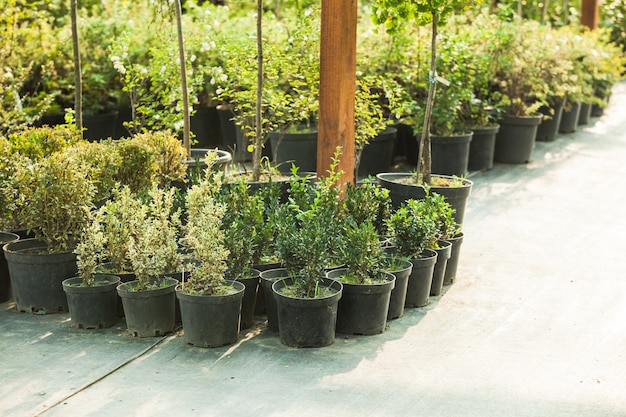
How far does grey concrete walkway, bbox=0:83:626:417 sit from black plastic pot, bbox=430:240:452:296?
7cm

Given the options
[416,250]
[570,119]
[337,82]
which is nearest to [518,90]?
[570,119]

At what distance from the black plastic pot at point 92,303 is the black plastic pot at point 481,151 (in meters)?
5.44

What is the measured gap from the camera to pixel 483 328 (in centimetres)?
493

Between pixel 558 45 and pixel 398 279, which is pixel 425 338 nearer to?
pixel 398 279

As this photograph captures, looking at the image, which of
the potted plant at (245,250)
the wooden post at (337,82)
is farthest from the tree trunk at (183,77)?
the potted plant at (245,250)

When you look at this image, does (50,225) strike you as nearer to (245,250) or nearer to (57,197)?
(57,197)

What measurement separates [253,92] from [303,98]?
42 cm

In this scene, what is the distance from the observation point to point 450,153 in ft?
28.8

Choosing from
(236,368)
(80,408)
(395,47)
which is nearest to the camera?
(80,408)

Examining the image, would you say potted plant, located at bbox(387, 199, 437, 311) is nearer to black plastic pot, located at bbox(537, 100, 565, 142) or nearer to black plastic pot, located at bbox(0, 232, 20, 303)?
black plastic pot, located at bbox(0, 232, 20, 303)

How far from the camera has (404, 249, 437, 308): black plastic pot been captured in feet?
17.2

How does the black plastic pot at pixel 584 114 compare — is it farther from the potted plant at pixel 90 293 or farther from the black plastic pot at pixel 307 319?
the potted plant at pixel 90 293

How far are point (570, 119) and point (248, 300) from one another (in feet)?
26.8

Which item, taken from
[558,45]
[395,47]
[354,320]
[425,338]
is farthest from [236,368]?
[558,45]
